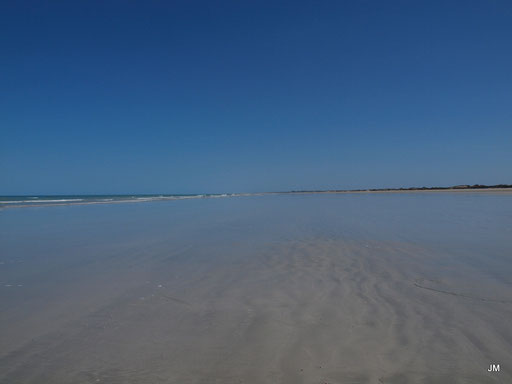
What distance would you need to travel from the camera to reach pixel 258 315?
10.4 ft

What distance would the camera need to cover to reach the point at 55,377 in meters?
2.17

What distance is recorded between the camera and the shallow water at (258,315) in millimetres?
2229

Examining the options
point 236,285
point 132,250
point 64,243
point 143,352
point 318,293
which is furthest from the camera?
point 64,243

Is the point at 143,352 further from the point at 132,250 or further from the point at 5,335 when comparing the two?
the point at 132,250

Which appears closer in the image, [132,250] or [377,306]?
[377,306]

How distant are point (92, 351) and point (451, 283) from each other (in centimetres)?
436

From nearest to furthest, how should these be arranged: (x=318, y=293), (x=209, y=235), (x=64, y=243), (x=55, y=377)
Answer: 1. (x=55, y=377)
2. (x=318, y=293)
3. (x=64, y=243)
4. (x=209, y=235)

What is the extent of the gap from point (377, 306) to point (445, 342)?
0.82m

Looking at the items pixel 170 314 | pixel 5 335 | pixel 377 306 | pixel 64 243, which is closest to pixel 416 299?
pixel 377 306

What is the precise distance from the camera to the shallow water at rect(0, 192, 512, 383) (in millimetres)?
2229

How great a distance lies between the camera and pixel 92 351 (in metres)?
2.48

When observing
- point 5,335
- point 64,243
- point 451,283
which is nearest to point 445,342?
point 451,283

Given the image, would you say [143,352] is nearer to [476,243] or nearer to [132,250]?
[132,250]

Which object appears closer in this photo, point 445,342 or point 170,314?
point 445,342
